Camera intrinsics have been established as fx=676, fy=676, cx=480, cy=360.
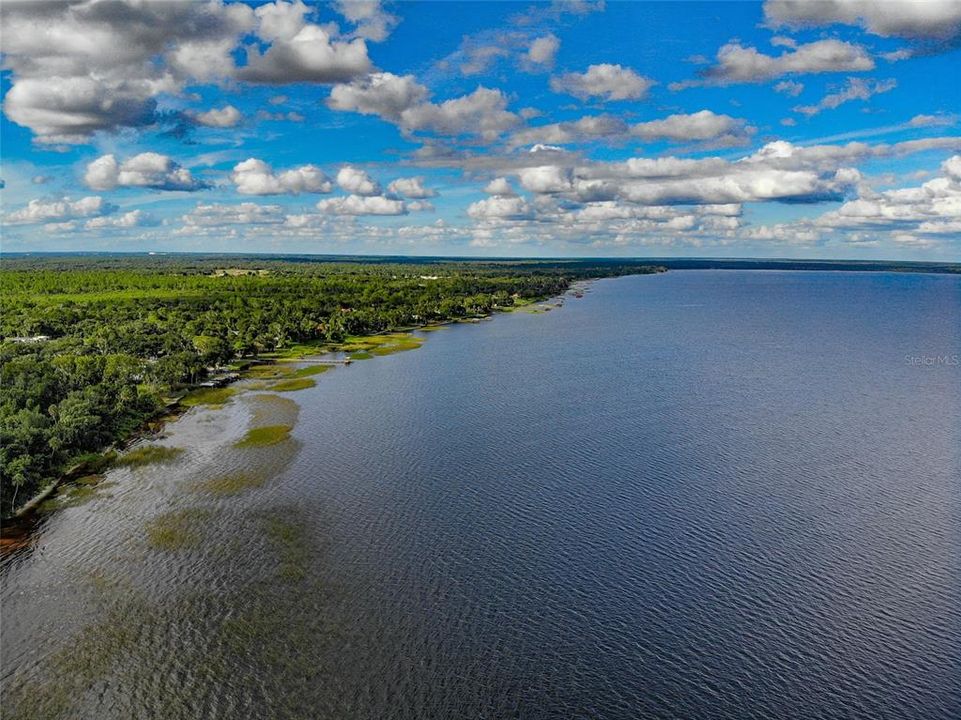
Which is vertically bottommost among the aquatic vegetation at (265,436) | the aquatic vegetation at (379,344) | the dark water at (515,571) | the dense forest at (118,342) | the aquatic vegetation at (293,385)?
the dark water at (515,571)

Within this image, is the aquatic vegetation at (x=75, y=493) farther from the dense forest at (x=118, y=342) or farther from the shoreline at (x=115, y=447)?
the dense forest at (x=118, y=342)

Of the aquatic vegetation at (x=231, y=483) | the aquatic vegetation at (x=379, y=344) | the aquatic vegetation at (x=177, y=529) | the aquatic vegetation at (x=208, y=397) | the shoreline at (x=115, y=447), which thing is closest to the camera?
the aquatic vegetation at (x=177, y=529)

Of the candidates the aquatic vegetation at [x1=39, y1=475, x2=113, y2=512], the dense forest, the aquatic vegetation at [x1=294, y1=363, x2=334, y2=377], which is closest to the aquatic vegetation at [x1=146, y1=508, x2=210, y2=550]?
the aquatic vegetation at [x1=39, y1=475, x2=113, y2=512]

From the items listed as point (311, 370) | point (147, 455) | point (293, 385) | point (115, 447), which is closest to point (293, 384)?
point (293, 385)

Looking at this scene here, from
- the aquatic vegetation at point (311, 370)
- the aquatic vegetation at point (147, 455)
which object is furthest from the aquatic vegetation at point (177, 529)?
the aquatic vegetation at point (311, 370)

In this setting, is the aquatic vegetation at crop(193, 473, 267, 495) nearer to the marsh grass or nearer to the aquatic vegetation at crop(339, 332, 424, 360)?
the marsh grass

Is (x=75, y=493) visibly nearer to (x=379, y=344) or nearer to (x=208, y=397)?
(x=208, y=397)

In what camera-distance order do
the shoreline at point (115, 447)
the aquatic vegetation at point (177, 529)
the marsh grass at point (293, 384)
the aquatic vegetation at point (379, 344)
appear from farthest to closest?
the aquatic vegetation at point (379, 344) → the marsh grass at point (293, 384) → the shoreline at point (115, 447) → the aquatic vegetation at point (177, 529)
